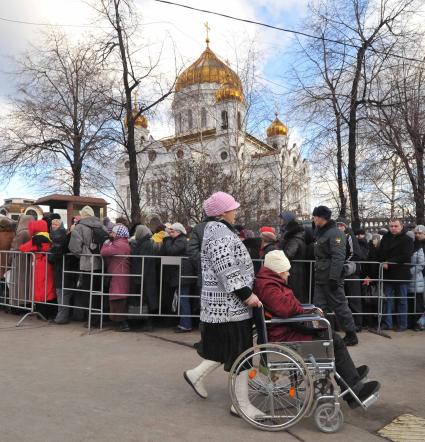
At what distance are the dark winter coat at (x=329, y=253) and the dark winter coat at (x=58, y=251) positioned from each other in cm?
406

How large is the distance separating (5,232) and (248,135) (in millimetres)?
9636

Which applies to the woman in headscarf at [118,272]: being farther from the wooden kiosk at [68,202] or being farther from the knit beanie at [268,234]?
the wooden kiosk at [68,202]

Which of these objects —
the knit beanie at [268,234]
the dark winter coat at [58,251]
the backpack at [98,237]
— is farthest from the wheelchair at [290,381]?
the dark winter coat at [58,251]

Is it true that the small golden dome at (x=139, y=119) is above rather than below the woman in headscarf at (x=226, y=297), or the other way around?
above

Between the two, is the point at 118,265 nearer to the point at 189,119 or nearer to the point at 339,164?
the point at 339,164

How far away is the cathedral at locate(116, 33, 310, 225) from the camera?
15.8 metres

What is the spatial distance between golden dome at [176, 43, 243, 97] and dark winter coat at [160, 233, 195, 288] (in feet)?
32.6

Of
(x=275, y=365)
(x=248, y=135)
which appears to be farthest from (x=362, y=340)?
(x=248, y=135)

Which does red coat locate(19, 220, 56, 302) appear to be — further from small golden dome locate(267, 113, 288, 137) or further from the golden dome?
small golden dome locate(267, 113, 288, 137)

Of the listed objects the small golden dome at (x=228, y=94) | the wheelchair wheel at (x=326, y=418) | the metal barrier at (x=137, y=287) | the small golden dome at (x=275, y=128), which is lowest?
the wheelchair wheel at (x=326, y=418)

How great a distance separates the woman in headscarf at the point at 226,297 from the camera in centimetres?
369

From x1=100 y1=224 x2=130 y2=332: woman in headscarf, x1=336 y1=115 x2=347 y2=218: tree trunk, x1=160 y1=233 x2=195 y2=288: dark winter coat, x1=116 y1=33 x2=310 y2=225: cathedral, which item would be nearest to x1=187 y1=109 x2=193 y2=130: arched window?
x1=116 y1=33 x2=310 y2=225: cathedral

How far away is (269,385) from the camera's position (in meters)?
3.64

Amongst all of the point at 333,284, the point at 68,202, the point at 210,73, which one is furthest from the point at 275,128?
the point at 333,284
